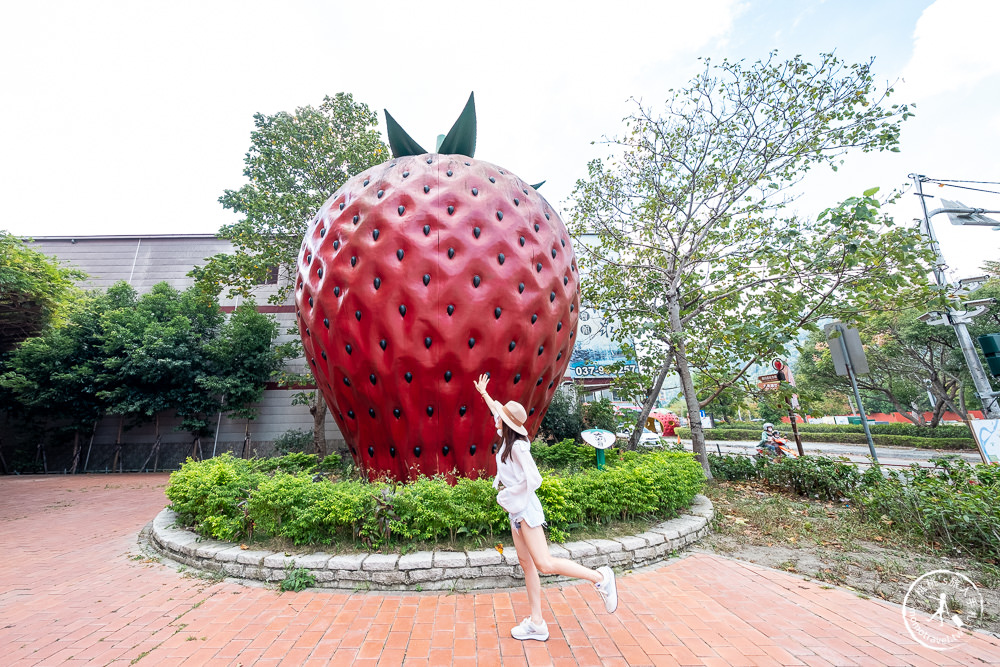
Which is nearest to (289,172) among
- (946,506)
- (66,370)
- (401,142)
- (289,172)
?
(289,172)

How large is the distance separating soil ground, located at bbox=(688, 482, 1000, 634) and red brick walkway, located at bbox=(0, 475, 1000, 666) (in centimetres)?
32

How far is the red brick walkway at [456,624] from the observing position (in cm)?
239

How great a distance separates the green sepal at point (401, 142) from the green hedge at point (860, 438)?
19.3 metres

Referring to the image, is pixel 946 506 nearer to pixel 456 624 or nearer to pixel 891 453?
pixel 456 624

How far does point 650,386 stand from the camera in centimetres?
844

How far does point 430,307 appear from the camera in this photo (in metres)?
4.21

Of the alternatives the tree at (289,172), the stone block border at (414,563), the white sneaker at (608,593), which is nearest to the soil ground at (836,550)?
the stone block border at (414,563)

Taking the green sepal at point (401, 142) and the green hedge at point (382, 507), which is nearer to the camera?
the green hedge at point (382, 507)

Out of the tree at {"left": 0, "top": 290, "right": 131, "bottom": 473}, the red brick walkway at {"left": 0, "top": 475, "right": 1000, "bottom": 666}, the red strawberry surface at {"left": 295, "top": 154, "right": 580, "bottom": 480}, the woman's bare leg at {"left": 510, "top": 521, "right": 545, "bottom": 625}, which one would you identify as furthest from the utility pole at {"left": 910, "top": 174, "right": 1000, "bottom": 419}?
the tree at {"left": 0, "top": 290, "right": 131, "bottom": 473}

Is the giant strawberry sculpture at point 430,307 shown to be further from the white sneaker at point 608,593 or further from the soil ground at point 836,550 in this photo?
the soil ground at point 836,550

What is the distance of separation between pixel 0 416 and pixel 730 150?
2727 cm

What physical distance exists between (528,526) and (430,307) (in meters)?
2.41

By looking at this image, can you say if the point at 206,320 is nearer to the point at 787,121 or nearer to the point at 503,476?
the point at 503,476

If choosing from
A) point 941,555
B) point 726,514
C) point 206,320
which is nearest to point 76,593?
point 726,514
